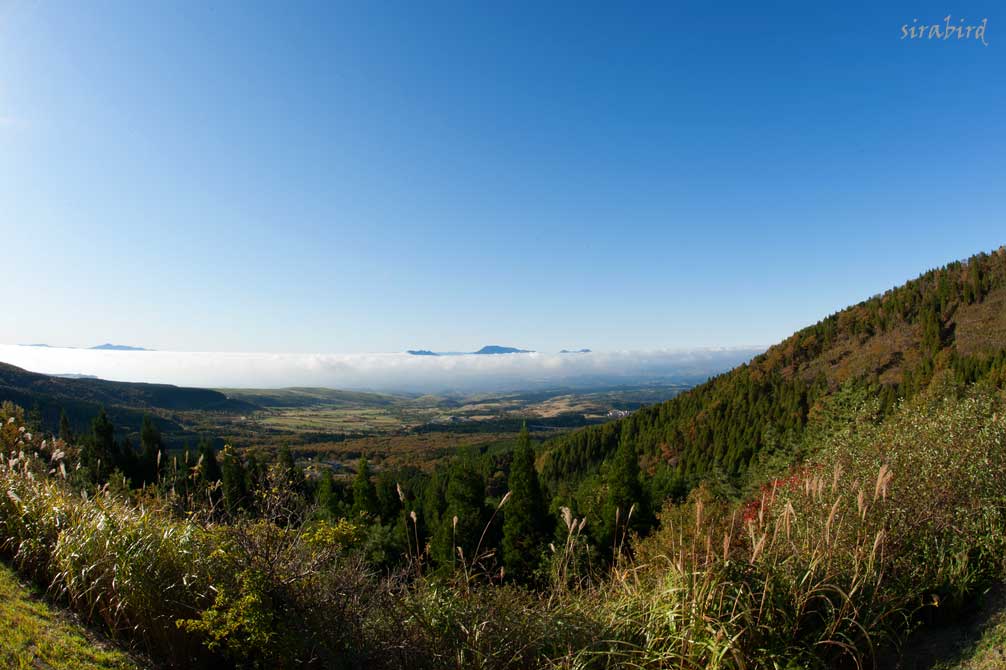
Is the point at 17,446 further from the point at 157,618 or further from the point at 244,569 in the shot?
the point at 244,569

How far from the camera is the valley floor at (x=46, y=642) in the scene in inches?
141

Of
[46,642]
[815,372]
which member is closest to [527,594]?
[46,642]

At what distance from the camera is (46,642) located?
150 inches

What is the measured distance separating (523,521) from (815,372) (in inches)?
2792

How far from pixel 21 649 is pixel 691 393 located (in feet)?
308

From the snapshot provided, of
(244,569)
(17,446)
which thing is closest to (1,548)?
(244,569)

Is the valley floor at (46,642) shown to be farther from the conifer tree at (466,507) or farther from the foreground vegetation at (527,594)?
the conifer tree at (466,507)

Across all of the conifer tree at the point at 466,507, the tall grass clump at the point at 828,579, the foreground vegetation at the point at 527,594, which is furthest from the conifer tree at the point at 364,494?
the tall grass clump at the point at 828,579

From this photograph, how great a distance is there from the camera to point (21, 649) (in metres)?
3.65

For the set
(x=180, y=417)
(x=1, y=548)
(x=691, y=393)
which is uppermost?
(x=1, y=548)

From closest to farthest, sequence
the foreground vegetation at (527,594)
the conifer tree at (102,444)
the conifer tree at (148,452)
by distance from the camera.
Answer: the foreground vegetation at (527,594)
the conifer tree at (102,444)
the conifer tree at (148,452)

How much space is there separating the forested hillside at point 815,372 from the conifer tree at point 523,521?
24.7 m

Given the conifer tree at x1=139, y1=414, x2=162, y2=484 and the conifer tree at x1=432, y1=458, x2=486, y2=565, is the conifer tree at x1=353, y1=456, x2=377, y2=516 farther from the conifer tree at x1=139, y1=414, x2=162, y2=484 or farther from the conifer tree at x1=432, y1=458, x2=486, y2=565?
the conifer tree at x1=139, y1=414, x2=162, y2=484

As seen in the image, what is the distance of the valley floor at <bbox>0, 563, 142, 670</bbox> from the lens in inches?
141
